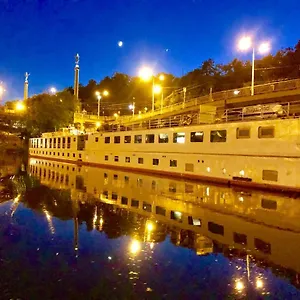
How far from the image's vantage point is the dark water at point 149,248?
22.2 feet

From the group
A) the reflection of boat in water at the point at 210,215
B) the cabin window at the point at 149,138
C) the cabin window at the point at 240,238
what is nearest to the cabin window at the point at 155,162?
the cabin window at the point at 149,138

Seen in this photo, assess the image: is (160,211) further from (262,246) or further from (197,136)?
(197,136)

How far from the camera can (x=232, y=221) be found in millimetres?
12828

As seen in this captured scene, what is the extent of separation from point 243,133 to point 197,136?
4920 mm

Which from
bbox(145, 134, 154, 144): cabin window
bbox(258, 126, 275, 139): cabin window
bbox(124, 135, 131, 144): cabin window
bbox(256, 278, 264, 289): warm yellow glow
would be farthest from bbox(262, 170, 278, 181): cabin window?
bbox(124, 135, 131, 144): cabin window

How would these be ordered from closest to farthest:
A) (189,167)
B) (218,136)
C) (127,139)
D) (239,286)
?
(239,286) → (218,136) → (189,167) → (127,139)

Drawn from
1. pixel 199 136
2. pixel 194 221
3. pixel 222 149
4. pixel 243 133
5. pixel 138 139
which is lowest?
pixel 194 221

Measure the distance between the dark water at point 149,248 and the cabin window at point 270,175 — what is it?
394 cm

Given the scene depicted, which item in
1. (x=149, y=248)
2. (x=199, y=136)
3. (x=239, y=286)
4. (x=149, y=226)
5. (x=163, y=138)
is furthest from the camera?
(x=163, y=138)

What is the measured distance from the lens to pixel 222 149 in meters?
25.0

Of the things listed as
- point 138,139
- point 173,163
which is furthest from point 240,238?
point 138,139

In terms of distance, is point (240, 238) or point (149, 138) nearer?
point (240, 238)

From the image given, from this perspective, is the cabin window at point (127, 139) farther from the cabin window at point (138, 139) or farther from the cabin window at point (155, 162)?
the cabin window at point (155, 162)

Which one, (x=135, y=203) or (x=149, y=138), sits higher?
(x=149, y=138)
